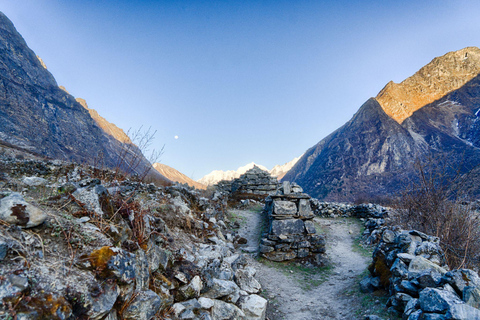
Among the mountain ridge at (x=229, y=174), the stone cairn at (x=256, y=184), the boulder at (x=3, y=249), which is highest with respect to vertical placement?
the mountain ridge at (x=229, y=174)

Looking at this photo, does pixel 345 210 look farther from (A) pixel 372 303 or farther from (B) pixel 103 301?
(B) pixel 103 301

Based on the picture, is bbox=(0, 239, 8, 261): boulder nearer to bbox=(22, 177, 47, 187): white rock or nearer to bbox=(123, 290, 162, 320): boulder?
bbox=(123, 290, 162, 320): boulder

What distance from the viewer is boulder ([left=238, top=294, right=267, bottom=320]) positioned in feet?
11.5

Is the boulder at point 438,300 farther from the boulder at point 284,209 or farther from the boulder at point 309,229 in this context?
the boulder at point 284,209

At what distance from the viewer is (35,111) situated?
4444 centimetres

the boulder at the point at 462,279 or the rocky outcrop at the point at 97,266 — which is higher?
the boulder at the point at 462,279

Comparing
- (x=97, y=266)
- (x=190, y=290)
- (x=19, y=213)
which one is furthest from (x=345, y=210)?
(x=19, y=213)

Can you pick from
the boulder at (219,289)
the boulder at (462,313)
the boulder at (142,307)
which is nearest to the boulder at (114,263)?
the boulder at (142,307)

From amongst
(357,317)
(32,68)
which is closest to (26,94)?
(32,68)

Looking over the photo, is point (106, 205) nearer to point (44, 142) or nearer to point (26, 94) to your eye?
point (44, 142)

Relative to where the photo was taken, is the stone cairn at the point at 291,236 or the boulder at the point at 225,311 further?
the stone cairn at the point at 291,236

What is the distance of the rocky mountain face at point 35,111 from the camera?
35562 mm

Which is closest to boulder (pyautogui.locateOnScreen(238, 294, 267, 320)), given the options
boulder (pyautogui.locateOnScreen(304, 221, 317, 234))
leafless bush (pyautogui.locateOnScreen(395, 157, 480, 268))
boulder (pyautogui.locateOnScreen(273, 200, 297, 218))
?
leafless bush (pyautogui.locateOnScreen(395, 157, 480, 268))

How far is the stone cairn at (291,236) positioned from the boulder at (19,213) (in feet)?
21.4
